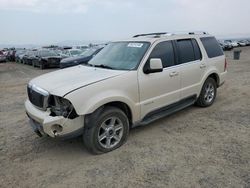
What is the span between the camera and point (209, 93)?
632 centimetres

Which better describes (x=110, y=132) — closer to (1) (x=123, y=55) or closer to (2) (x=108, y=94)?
(2) (x=108, y=94)

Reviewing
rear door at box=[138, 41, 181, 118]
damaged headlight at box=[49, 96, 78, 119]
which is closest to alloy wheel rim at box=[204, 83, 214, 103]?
rear door at box=[138, 41, 181, 118]

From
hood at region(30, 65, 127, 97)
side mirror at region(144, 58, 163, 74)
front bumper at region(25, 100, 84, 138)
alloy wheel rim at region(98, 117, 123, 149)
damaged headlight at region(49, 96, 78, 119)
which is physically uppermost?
side mirror at region(144, 58, 163, 74)

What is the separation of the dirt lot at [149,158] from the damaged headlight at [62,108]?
0.77 metres

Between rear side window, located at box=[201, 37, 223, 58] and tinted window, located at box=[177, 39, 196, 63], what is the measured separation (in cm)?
59

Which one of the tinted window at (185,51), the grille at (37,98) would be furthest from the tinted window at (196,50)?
the grille at (37,98)

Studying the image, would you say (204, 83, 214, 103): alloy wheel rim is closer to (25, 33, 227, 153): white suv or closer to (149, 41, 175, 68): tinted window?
(25, 33, 227, 153): white suv

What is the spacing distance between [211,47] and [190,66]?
1.23 m

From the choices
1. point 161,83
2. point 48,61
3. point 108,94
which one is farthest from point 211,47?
point 48,61

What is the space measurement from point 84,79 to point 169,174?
1.89 metres

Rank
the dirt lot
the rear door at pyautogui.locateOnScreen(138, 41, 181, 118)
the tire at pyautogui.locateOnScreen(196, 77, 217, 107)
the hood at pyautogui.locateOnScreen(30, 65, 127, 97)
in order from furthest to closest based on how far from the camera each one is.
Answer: the tire at pyautogui.locateOnScreen(196, 77, 217, 107), the rear door at pyautogui.locateOnScreen(138, 41, 181, 118), the hood at pyautogui.locateOnScreen(30, 65, 127, 97), the dirt lot

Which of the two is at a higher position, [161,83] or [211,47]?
[211,47]

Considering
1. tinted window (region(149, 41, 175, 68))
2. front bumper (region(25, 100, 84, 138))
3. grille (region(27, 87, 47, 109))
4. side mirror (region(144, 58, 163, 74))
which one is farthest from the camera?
tinted window (region(149, 41, 175, 68))

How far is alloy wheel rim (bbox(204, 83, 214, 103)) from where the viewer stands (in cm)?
619
